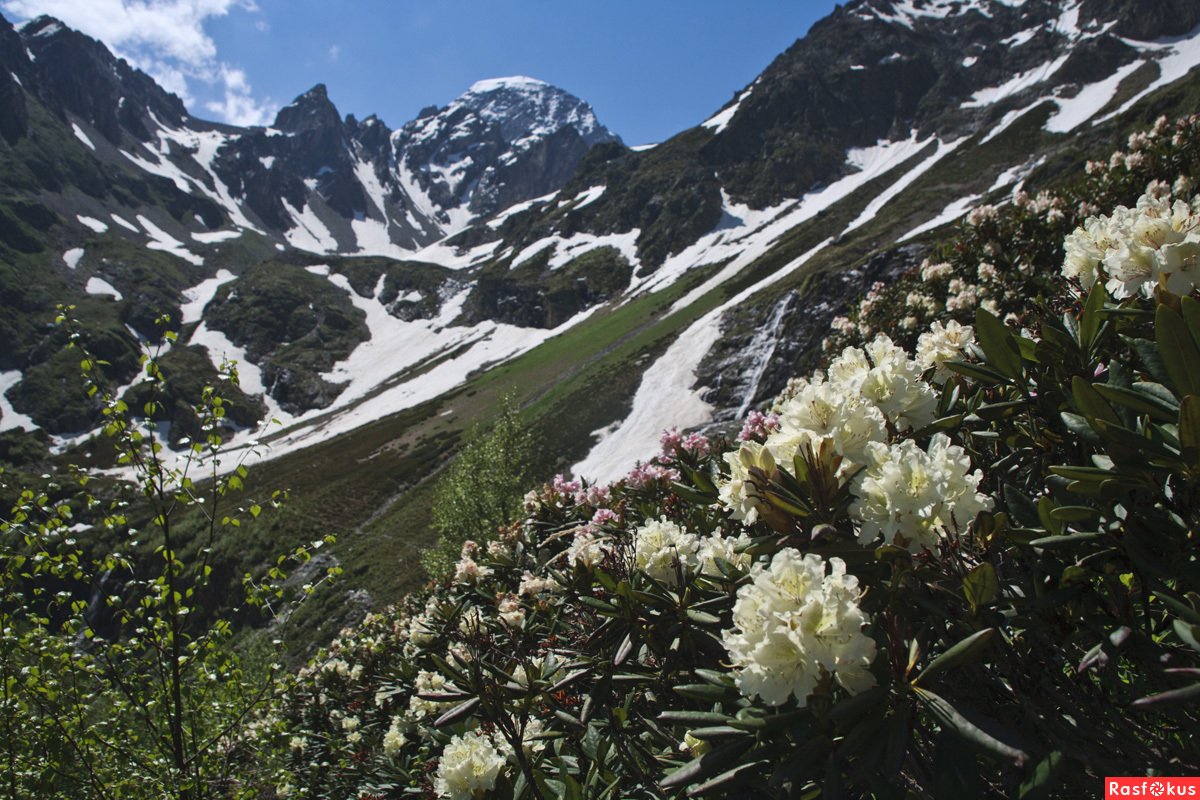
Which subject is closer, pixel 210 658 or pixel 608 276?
pixel 210 658

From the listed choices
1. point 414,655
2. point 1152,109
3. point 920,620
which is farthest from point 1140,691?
point 1152,109

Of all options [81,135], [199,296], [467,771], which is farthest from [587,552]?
[81,135]

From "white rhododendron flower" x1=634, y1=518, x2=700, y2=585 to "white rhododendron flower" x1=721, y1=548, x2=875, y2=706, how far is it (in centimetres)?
109

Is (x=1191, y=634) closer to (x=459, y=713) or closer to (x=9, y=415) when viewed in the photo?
(x=459, y=713)

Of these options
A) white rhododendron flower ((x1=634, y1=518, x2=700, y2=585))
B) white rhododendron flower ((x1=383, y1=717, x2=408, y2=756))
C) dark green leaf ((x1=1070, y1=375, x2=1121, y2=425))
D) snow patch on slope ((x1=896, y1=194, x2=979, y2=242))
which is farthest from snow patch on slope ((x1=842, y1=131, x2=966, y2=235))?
dark green leaf ((x1=1070, y1=375, x2=1121, y2=425))

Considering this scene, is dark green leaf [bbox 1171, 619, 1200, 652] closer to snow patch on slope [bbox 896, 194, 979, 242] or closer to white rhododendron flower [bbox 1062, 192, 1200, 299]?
white rhododendron flower [bbox 1062, 192, 1200, 299]

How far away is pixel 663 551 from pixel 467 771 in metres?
1.45

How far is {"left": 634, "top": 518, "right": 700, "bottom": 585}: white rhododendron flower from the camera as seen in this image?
9.23 feet

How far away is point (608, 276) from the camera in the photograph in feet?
343

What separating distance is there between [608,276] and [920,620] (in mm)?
104920

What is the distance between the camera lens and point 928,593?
194 centimetres

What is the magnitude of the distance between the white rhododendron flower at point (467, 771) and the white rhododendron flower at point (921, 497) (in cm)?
218

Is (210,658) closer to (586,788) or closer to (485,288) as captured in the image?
(586,788)

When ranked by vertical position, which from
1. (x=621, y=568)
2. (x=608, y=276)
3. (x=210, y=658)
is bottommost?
(x=621, y=568)
